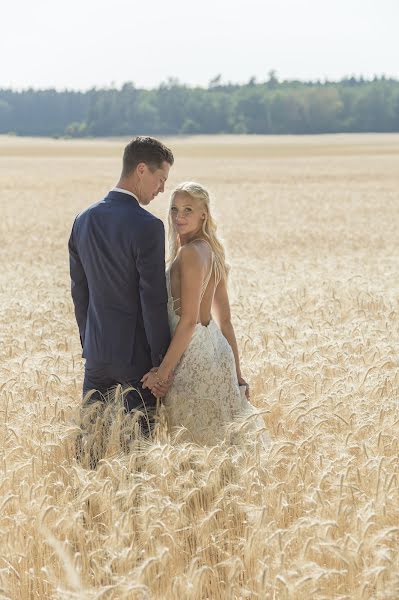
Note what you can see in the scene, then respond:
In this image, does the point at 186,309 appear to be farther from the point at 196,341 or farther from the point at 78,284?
the point at 78,284

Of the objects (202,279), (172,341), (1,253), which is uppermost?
(202,279)

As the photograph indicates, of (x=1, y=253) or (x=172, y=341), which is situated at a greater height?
(x=172, y=341)

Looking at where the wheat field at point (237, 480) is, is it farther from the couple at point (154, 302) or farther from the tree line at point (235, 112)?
the tree line at point (235, 112)

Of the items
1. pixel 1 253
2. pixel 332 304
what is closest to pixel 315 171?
pixel 1 253

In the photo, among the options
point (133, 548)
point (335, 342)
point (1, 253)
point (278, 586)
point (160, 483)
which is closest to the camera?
point (278, 586)

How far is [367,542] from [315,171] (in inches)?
1891

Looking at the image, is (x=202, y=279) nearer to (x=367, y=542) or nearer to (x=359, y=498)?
(x=359, y=498)

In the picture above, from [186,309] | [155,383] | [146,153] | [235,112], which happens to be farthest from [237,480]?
[235,112]

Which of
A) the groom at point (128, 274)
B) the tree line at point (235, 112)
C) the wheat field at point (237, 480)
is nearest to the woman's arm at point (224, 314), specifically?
the wheat field at point (237, 480)

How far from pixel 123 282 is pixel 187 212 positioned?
51cm

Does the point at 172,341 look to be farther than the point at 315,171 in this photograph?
No

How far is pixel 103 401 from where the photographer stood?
4.78 m

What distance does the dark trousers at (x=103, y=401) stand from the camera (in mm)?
4473

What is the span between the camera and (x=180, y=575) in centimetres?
336
